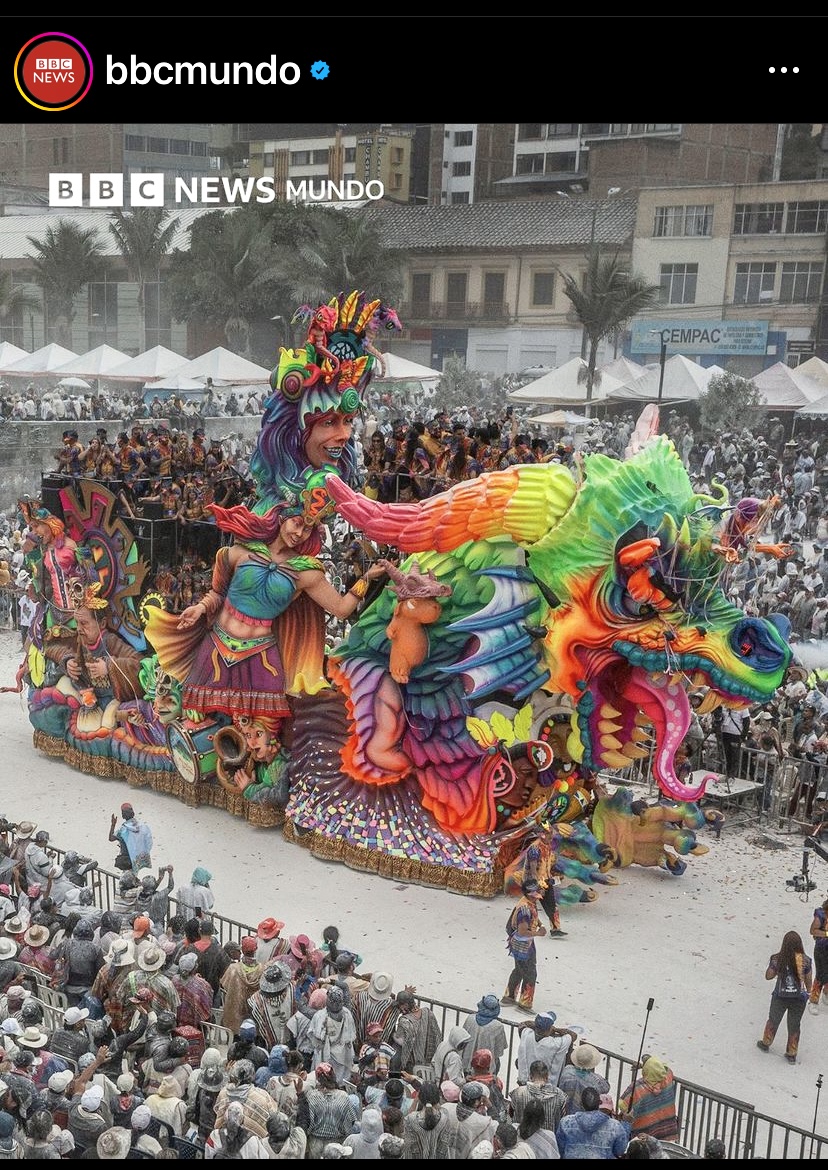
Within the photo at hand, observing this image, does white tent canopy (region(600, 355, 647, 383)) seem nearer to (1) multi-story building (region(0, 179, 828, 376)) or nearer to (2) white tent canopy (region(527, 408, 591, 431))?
(1) multi-story building (region(0, 179, 828, 376))

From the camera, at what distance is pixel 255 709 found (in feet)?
44.8

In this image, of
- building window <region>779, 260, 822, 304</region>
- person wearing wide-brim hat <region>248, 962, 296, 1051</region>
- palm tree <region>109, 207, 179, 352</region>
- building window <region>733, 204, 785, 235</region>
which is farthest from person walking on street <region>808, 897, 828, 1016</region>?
palm tree <region>109, 207, 179, 352</region>

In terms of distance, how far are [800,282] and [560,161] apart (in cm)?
554

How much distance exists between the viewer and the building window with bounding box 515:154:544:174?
25.8 meters

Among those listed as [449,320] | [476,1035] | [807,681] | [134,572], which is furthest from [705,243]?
[476,1035]

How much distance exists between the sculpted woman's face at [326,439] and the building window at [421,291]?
1315 centimetres

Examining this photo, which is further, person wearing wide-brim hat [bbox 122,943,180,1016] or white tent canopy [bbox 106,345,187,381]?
white tent canopy [bbox 106,345,187,381]

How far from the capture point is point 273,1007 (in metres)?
8.82

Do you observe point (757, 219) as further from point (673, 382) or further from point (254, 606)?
point (254, 606)

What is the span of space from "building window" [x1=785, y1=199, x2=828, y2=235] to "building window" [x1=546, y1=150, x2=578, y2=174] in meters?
4.56

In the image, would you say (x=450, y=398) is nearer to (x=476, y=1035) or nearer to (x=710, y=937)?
(x=710, y=937)

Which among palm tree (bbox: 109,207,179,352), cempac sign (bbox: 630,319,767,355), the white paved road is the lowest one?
the white paved road

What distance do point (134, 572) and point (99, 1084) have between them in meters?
8.41
